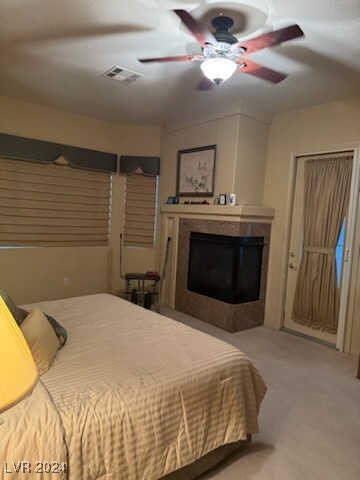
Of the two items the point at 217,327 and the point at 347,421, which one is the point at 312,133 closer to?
the point at 217,327

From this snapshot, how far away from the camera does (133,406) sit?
1.43 meters

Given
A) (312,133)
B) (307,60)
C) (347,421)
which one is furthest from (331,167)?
(347,421)

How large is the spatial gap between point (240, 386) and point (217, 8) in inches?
90.2

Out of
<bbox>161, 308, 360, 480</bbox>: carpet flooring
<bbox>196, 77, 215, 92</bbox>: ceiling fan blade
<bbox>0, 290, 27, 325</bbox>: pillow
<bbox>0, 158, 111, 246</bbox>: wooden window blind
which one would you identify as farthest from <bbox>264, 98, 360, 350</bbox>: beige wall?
<bbox>0, 290, 27, 325</bbox>: pillow

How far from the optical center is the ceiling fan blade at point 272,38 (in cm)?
173

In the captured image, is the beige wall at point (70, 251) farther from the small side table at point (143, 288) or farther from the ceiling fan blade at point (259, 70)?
the ceiling fan blade at point (259, 70)

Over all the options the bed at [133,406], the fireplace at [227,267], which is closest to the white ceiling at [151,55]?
the fireplace at [227,267]

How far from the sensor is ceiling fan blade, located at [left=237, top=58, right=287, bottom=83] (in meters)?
2.21

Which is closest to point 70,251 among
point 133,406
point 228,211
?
point 228,211

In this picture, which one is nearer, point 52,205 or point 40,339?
point 40,339

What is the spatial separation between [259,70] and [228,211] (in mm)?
1795

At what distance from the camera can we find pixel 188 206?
439 centimetres

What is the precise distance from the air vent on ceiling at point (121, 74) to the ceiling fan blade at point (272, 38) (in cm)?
133

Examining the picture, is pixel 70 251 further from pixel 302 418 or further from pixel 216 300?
pixel 302 418
